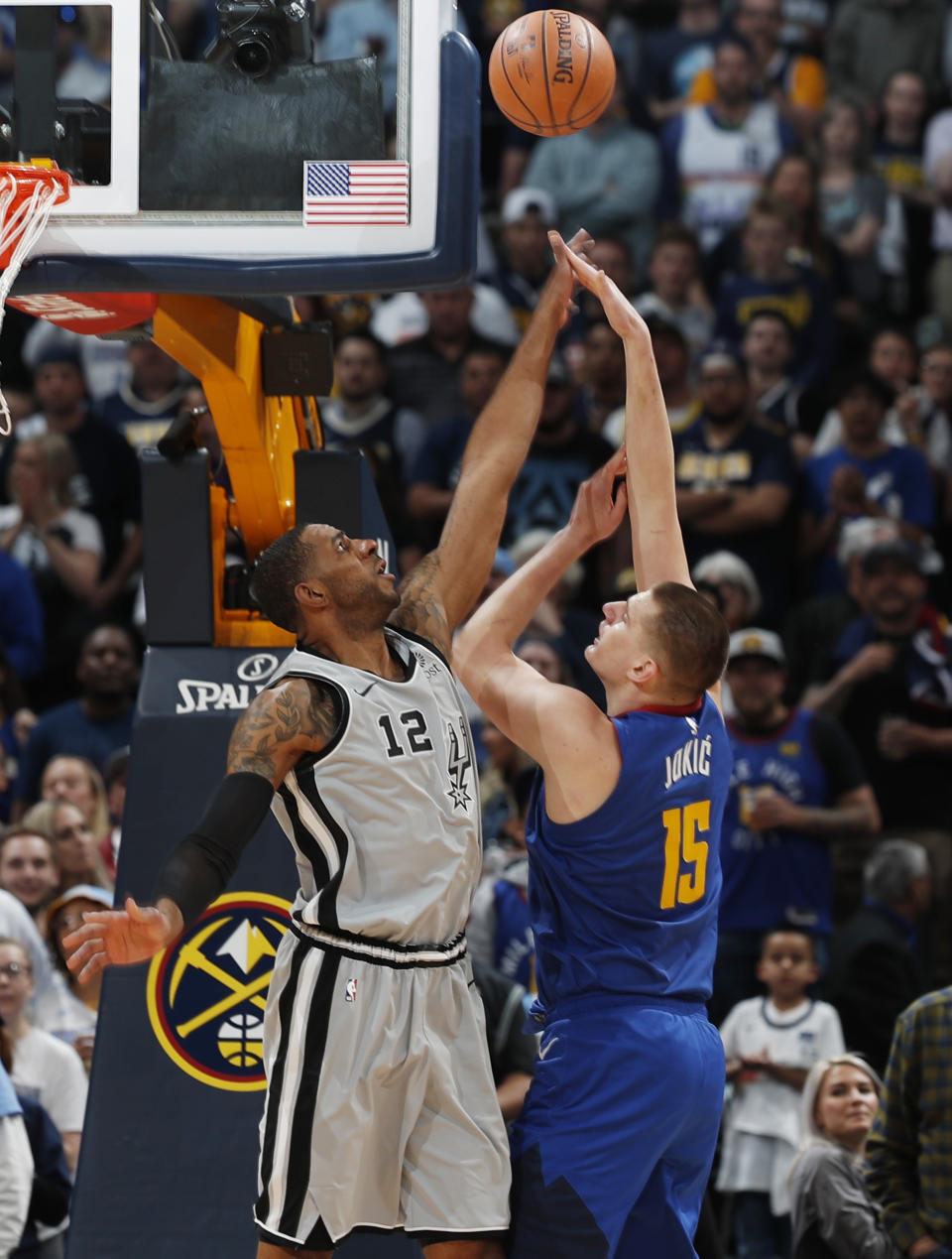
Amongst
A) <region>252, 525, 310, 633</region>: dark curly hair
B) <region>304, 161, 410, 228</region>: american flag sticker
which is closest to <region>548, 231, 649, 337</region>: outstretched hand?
<region>304, 161, 410, 228</region>: american flag sticker

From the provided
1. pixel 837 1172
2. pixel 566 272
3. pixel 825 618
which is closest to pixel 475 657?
pixel 566 272

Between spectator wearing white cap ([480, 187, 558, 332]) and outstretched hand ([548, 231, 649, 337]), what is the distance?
654 centimetres

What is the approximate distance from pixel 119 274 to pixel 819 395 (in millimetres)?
6694

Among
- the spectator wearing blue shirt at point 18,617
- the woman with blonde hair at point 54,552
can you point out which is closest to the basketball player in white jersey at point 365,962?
the spectator wearing blue shirt at point 18,617

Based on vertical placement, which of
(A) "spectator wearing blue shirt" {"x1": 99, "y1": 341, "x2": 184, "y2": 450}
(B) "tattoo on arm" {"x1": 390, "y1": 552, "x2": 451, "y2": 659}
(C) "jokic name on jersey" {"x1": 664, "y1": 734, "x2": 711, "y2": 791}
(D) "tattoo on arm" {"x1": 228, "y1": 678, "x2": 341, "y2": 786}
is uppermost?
(A) "spectator wearing blue shirt" {"x1": 99, "y1": 341, "x2": 184, "y2": 450}

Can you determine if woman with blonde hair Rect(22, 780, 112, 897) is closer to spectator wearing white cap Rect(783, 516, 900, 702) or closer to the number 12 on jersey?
spectator wearing white cap Rect(783, 516, 900, 702)

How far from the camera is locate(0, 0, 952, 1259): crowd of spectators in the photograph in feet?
22.7

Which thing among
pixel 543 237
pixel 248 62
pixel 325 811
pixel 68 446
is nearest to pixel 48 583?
pixel 68 446

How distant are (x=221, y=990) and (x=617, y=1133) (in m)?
1.49

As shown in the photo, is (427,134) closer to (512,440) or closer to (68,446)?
(512,440)

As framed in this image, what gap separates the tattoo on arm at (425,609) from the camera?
A: 4730mm

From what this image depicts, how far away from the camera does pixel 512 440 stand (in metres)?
4.91

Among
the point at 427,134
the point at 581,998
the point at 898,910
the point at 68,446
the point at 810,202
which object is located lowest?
the point at 898,910

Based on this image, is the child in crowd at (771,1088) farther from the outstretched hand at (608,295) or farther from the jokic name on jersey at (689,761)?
the outstretched hand at (608,295)
